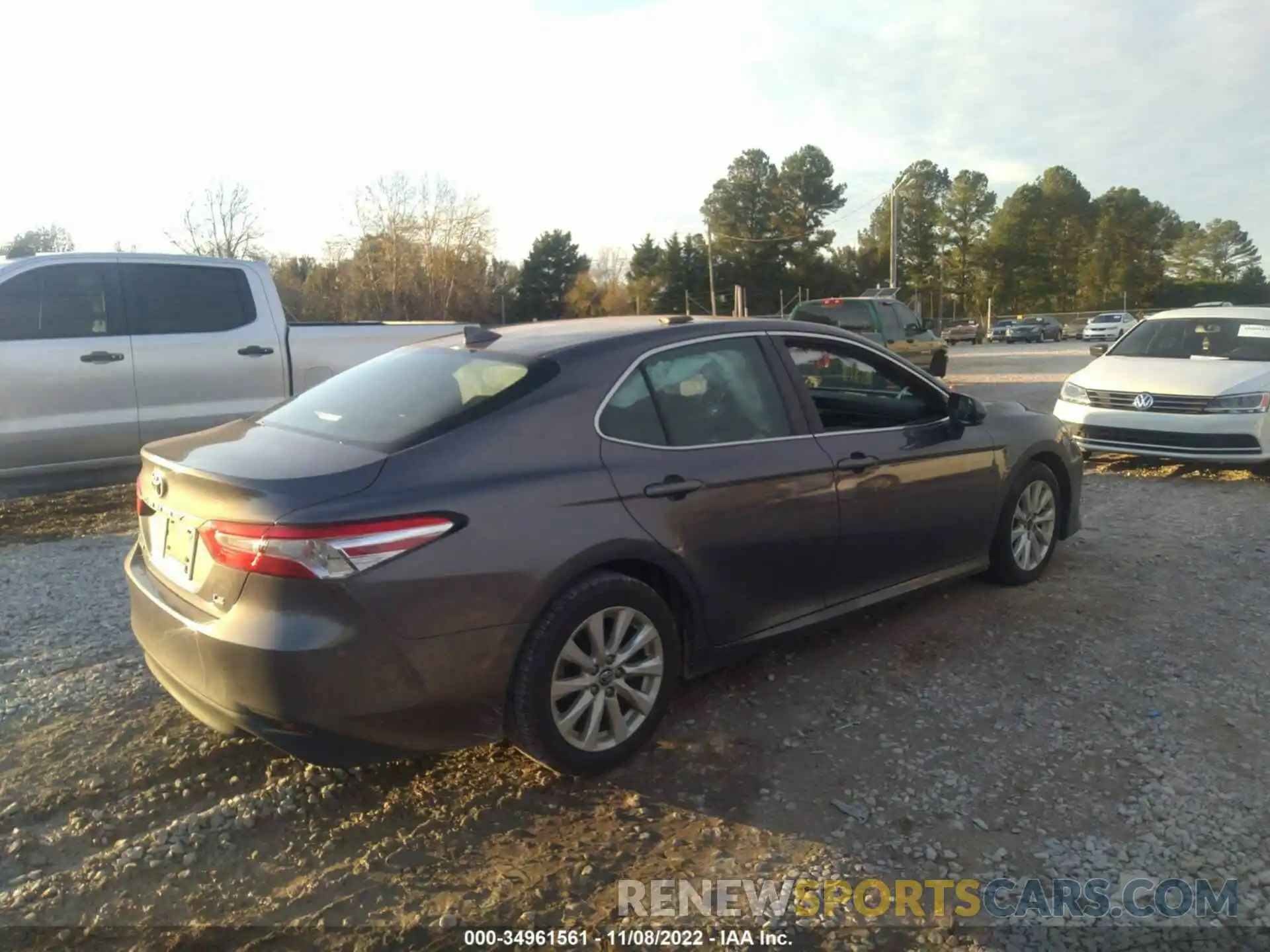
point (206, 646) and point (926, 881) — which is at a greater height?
point (206, 646)

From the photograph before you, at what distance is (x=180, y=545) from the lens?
3254 millimetres

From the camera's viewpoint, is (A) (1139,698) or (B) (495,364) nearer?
(B) (495,364)

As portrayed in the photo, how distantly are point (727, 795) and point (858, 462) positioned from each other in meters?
1.62

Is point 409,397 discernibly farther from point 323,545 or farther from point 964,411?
point 964,411

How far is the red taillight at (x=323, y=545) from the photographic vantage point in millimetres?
2824

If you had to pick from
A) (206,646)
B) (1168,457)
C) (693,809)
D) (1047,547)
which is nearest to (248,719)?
(206,646)

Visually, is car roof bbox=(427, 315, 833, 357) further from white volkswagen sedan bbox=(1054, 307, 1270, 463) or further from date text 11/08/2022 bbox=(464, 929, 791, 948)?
white volkswagen sedan bbox=(1054, 307, 1270, 463)

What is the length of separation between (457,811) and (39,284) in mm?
5537

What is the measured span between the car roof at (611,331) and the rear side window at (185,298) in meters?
3.91

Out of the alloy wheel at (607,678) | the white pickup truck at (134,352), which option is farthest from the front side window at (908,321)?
the alloy wheel at (607,678)

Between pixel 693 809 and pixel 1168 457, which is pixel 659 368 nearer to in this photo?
pixel 693 809

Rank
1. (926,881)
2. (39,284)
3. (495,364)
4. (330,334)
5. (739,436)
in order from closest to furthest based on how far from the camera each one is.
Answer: (926,881), (495,364), (739,436), (39,284), (330,334)

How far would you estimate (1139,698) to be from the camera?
3.96 meters

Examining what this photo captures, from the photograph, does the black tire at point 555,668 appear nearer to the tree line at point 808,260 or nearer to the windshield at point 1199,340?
the windshield at point 1199,340
